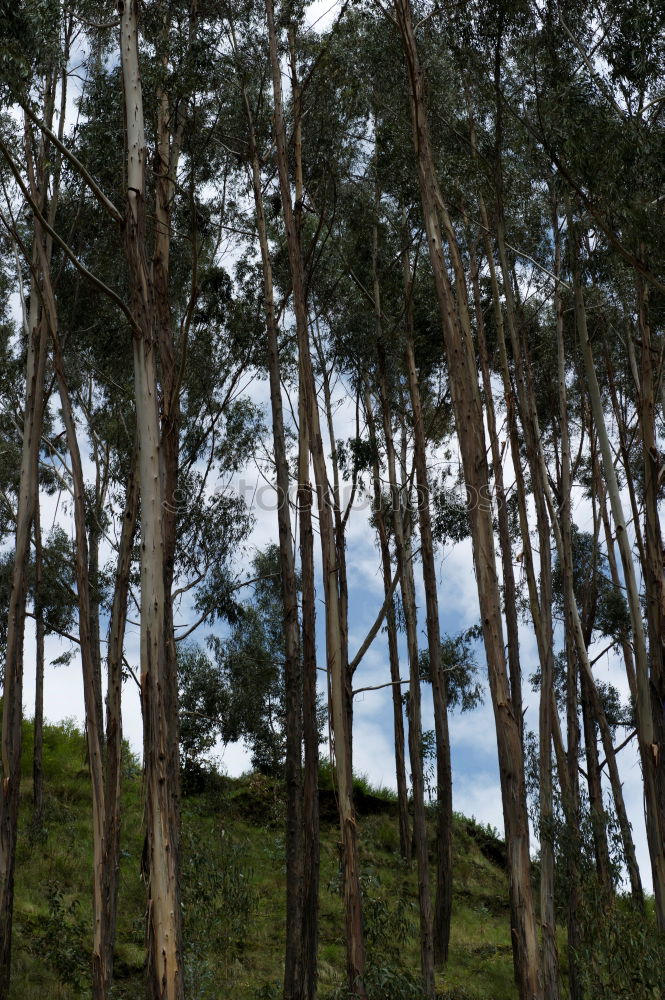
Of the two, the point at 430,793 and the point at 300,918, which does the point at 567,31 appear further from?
the point at 430,793

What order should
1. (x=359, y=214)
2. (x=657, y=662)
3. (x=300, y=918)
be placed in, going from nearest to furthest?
1. (x=657, y=662)
2. (x=300, y=918)
3. (x=359, y=214)

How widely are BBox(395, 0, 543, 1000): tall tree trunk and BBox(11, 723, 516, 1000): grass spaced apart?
1912 mm

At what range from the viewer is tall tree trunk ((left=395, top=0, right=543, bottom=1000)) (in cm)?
695

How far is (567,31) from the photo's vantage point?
11.1m

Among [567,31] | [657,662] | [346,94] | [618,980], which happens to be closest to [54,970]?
[618,980]

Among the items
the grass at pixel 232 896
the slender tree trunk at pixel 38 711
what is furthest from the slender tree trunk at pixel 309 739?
the slender tree trunk at pixel 38 711

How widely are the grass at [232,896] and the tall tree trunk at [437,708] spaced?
51cm

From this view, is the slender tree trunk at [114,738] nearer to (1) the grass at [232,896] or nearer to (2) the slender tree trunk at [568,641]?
(1) the grass at [232,896]

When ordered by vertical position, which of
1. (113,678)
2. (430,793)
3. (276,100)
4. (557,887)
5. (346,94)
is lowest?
(557,887)

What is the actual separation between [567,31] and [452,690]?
12125 millimetres

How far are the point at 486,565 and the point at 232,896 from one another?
19.1ft

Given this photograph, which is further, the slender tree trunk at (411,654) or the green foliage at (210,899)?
the slender tree trunk at (411,654)

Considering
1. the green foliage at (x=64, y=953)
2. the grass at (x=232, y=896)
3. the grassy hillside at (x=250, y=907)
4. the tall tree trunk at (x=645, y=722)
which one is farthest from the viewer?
the grass at (x=232, y=896)

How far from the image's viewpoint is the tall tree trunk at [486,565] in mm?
6945
